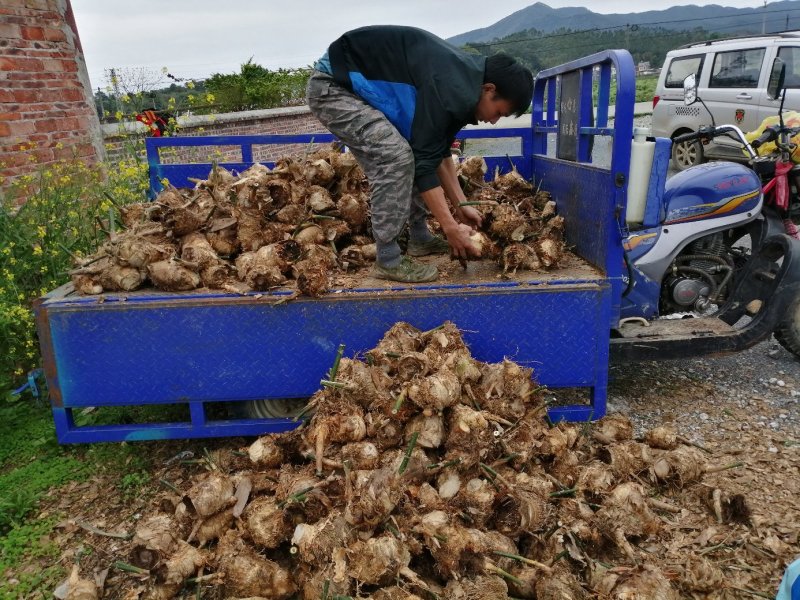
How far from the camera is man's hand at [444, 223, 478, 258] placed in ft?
11.0

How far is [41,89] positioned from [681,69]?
12.3m

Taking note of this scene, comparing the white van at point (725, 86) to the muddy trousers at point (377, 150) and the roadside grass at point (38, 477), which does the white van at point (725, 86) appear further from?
the roadside grass at point (38, 477)

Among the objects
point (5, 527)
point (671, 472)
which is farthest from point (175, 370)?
point (671, 472)

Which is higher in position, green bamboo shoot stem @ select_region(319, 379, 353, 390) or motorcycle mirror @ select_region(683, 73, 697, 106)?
motorcycle mirror @ select_region(683, 73, 697, 106)

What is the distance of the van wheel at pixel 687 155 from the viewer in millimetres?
11414

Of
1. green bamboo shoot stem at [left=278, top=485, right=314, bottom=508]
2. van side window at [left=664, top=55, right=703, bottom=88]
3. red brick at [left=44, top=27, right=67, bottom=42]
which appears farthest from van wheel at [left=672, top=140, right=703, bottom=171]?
green bamboo shoot stem at [left=278, top=485, right=314, bottom=508]

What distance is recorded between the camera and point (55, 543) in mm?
3090

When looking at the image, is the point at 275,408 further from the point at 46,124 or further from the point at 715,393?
the point at 46,124

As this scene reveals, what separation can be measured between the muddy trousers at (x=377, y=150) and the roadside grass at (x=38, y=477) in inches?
77.9

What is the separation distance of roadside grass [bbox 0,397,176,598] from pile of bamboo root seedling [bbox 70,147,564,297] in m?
1.09

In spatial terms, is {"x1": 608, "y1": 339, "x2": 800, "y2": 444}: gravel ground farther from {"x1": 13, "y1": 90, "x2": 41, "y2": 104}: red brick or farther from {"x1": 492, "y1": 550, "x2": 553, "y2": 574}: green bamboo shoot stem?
{"x1": 13, "y1": 90, "x2": 41, "y2": 104}: red brick

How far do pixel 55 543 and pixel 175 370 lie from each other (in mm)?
1034

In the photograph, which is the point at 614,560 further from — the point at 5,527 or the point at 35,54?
the point at 35,54

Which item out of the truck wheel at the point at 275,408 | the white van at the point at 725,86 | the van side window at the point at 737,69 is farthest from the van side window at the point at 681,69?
the truck wheel at the point at 275,408
